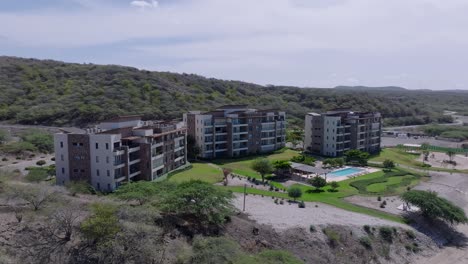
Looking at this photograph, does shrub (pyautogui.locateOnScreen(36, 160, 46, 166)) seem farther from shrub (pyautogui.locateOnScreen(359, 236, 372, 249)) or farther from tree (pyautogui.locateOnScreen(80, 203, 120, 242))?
shrub (pyautogui.locateOnScreen(359, 236, 372, 249))

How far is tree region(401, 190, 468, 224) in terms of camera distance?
49.2 meters

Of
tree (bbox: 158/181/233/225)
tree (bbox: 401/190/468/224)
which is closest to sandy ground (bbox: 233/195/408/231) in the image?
tree (bbox: 401/190/468/224)

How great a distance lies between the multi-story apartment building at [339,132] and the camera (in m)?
88.0

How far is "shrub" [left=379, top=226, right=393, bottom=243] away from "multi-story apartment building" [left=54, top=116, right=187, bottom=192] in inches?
1181

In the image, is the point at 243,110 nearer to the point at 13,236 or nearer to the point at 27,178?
the point at 27,178

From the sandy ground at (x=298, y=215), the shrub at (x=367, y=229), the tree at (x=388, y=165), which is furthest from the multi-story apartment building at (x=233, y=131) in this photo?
the shrub at (x=367, y=229)

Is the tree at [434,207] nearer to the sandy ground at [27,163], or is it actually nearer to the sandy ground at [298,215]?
the sandy ground at [298,215]

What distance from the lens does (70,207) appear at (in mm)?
37719

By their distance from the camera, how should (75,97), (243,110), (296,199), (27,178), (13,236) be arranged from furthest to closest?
(75,97) < (243,110) < (296,199) < (27,178) < (13,236)

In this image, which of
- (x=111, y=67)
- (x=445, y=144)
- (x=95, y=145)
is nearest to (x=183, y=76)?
(x=111, y=67)

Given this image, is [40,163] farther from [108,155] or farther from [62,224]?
[62,224]

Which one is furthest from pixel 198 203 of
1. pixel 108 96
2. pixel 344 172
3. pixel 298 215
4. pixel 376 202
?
pixel 108 96

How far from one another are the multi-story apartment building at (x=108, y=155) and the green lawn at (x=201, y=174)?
4.58 meters

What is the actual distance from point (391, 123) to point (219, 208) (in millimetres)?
139697
